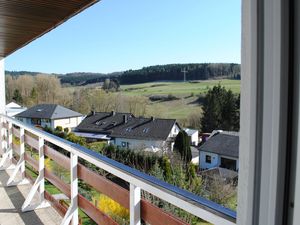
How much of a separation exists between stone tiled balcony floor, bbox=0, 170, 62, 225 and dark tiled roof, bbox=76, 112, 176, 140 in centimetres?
1613

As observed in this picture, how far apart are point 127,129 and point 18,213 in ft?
62.3

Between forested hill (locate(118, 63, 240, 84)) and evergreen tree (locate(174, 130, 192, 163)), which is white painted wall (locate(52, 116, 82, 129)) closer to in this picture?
forested hill (locate(118, 63, 240, 84))

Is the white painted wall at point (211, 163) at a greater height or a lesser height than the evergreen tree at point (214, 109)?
lesser

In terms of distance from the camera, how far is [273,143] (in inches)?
23.3

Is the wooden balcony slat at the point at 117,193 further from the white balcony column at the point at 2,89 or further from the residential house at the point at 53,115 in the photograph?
the residential house at the point at 53,115

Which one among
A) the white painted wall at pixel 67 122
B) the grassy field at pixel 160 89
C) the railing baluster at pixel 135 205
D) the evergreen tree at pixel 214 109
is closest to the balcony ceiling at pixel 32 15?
the railing baluster at pixel 135 205

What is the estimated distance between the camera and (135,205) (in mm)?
1465

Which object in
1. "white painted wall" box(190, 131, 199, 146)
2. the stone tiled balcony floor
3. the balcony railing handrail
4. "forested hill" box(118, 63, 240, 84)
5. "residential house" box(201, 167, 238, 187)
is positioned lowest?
"residential house" box(201, 167, 238, 187)

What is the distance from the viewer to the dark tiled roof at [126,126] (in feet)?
A: 66.9

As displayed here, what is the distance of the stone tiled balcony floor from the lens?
262cm

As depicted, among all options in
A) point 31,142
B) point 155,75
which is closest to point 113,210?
point 31,142

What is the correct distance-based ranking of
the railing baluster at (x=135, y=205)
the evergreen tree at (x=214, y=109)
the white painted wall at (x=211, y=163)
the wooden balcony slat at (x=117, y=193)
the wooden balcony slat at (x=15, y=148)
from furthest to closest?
1. the white painted wall at (x=211, y=163)
2. the evergreen tree at (x=214, y=109)
3. the wooden balcony slat at (x=15, y=148)
4. the railing baluster at (x=135, y=205)
5. the wooden balcony slat at (x=117, y=193)

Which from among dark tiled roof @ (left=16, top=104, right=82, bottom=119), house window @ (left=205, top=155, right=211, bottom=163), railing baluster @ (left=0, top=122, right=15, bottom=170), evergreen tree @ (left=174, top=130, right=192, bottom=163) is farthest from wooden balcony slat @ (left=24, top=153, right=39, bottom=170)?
dark tiled roof @ (left=16, top=104, right=82, bottom=119)

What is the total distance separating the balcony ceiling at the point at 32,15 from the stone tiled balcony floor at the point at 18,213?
163 centimetres
